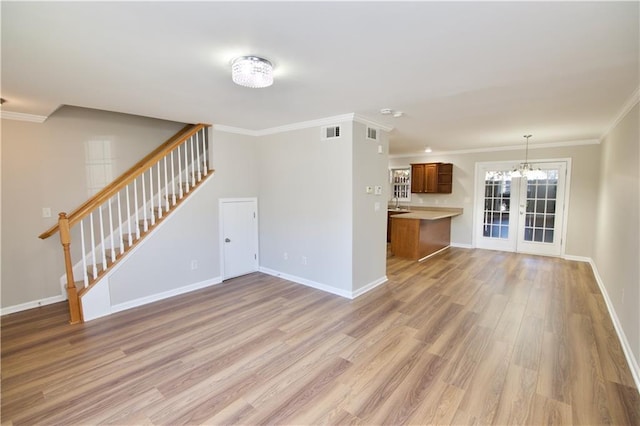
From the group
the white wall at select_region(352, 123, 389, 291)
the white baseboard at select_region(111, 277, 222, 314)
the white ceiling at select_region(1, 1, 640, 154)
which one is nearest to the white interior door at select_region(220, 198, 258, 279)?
the white baseboard at select_region(111, 277, 222, 314)

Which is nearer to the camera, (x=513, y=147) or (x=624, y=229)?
(x=624, y=229)

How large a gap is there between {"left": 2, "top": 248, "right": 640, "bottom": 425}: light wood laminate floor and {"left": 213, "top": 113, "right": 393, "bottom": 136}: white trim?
97.6 inches

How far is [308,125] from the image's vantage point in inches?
170

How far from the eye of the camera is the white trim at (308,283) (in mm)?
4180

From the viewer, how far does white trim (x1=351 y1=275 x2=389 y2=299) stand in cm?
416

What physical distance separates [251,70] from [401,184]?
712cm

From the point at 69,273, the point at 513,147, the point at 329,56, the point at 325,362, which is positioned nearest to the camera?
the point at 329,56

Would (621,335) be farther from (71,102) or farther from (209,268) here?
(71,102)

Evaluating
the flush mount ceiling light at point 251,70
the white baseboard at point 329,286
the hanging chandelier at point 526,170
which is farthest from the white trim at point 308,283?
the hanging chandelier at point 526,170

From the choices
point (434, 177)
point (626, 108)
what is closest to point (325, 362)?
point (626, 108)

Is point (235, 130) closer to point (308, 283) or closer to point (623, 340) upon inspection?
point (308, 283)

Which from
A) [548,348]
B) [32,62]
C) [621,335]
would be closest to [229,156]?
[32,62]

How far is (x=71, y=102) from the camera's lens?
10.7ft

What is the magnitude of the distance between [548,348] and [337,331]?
2.07m
